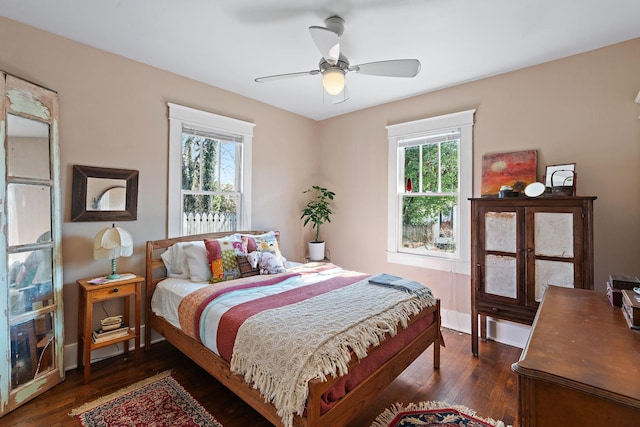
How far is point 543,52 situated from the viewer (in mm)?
2668

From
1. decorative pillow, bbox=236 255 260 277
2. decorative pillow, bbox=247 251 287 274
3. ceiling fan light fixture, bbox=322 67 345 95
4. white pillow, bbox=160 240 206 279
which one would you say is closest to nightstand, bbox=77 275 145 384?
white pillow, bbox=160 240 206 279

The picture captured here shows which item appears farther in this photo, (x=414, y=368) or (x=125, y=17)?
(x=414, y=368)

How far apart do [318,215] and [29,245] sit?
3.08m

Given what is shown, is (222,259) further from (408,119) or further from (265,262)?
(408,119)

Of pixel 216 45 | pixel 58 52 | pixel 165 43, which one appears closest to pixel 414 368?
pixel 216 45

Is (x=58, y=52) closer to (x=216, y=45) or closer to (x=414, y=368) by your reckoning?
(x=216, y=45)

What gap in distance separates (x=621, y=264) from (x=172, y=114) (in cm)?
440

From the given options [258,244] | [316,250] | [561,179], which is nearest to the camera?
[561,179]

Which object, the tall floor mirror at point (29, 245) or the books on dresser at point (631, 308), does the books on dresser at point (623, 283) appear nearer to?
the books on dresser at point (631, 308)

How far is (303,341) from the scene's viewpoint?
5.24ft

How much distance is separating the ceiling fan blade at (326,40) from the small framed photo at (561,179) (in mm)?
2195

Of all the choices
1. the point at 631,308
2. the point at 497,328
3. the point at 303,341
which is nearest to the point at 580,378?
the point at 631,308

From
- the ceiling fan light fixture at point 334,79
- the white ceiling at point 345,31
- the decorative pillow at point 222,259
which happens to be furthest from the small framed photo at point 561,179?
Result: the decorative pillow at point 222,259

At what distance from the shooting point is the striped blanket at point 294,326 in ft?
4.95
